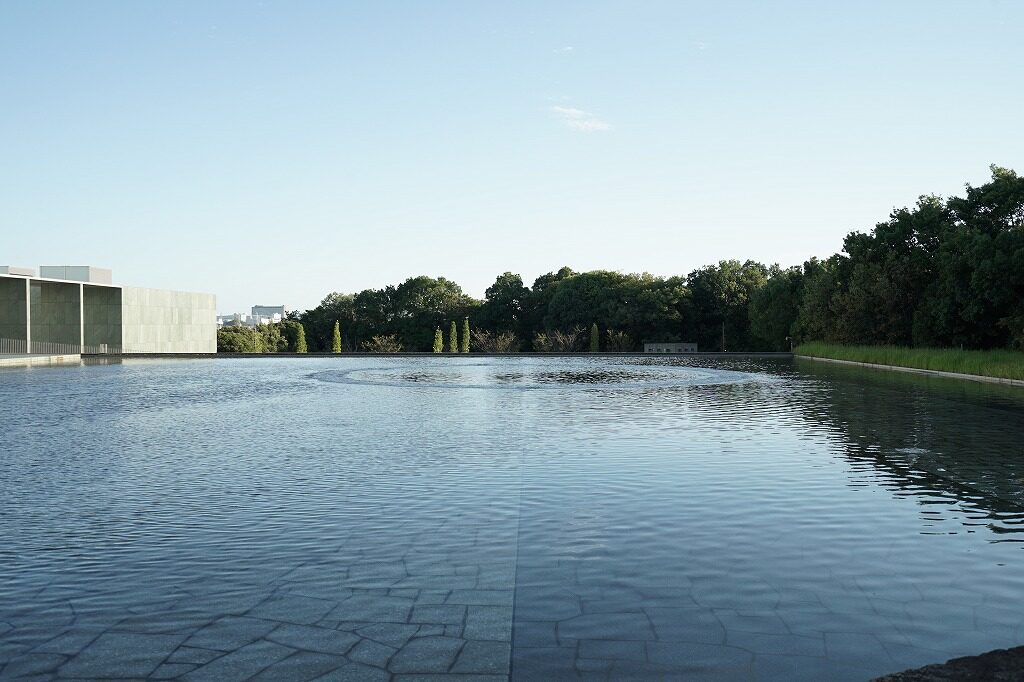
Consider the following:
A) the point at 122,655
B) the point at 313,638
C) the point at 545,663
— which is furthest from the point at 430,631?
the point at 122,655

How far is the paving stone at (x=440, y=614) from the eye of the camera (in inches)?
151

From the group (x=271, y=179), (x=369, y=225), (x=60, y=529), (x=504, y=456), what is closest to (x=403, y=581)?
(x=60, y=529)

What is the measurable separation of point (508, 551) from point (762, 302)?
161ft

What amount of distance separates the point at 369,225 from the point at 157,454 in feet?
106

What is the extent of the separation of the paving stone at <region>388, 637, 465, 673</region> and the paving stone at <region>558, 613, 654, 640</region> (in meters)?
0.49

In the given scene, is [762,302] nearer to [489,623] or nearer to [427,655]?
[489,623]

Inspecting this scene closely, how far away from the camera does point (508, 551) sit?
16.7 feet

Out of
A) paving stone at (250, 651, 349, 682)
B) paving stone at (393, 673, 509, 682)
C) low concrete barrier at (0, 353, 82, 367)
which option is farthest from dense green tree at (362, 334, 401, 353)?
paving stone at (393, 673, 509, 682)

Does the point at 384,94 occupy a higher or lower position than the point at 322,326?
higher

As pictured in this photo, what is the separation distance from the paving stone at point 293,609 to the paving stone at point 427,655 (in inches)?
23.5

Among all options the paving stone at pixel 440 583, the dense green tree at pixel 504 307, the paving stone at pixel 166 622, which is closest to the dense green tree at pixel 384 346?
the dense green tree at pixel 504 307

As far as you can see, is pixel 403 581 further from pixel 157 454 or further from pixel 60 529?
pixel 157 454

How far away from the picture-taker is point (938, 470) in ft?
27.1

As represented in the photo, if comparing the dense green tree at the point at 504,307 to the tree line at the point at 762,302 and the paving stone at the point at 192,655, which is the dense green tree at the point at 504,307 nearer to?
the tree line at the point at 762,302
